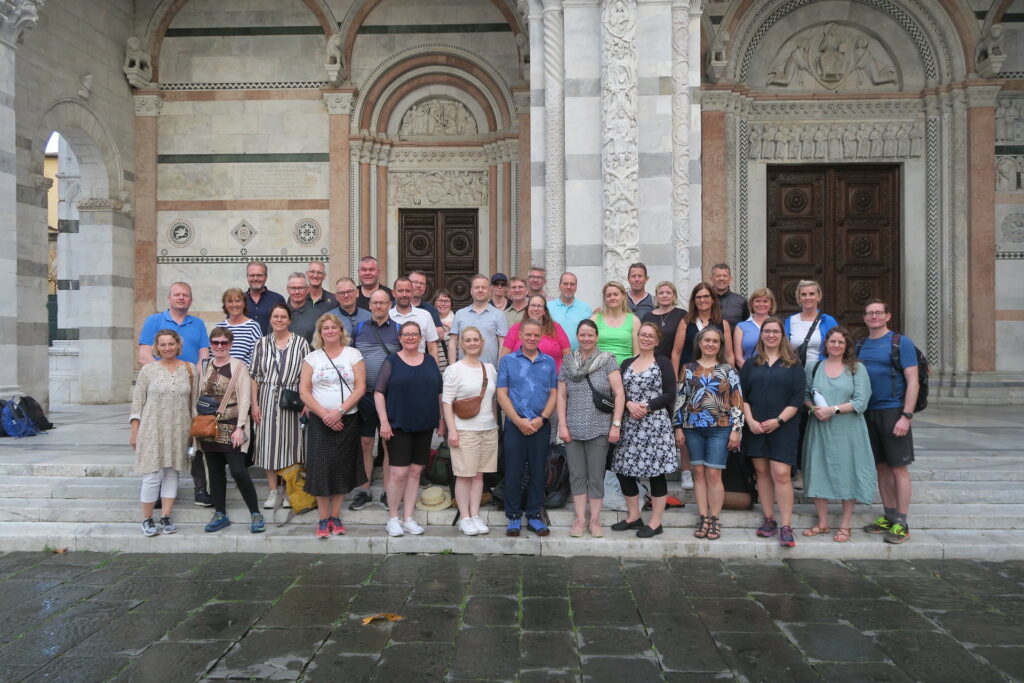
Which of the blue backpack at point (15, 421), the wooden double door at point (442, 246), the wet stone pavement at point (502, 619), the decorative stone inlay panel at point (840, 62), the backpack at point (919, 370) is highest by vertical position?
the decorative stone inlay panel at point (840, 62)

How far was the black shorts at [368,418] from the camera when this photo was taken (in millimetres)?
6211

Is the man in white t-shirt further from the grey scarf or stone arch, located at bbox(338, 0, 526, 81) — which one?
stone arch, located at bbox(338, 0, 526, 81)

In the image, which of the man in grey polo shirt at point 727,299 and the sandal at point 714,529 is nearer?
the sandal at point 714,529

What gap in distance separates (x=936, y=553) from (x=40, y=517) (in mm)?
7291

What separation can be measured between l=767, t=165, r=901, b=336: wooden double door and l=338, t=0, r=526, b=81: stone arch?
5.26 m

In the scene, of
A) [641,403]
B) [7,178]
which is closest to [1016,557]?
[641,403]

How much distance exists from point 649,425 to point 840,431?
4.80 feet

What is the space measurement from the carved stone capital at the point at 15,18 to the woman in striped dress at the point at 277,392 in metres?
6.69

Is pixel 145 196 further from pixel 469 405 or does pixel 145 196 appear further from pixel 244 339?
pixel 469 405

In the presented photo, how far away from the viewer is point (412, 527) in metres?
5.98

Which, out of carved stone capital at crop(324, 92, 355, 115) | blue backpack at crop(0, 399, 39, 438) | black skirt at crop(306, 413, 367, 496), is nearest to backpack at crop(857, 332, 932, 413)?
black skirt at crop(306, 413, 367, 496)

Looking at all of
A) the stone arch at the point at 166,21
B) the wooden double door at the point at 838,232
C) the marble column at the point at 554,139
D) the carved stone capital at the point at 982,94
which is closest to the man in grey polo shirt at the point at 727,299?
the marble column at the point at 554,139

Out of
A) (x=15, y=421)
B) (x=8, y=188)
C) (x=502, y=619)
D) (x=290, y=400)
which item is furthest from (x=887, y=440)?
(x=8, y=188)

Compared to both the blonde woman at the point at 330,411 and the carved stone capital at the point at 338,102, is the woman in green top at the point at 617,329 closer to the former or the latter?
the blonde woman at the point at 330,411
